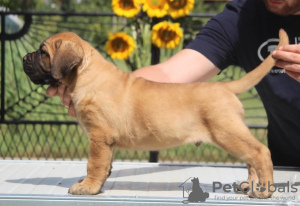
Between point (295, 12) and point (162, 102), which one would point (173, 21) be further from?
point (162, 102)

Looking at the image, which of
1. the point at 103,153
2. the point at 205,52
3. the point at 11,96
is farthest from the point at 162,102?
the point at 11,96

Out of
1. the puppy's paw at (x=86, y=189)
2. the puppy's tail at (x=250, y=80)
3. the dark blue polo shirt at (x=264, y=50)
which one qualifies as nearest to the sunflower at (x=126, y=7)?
the dark blue polo shirt at (x=264, y=50)

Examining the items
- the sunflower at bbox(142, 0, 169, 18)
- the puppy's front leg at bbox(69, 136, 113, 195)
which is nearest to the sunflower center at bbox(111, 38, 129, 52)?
the sunflower at bbox(142, 0, 169, 18)

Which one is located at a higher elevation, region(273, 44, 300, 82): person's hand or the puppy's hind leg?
region(273, 44, 300, 82): person's hand

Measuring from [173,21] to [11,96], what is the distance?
214 cm

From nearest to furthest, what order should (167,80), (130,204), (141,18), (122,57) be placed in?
1. (130,204)
2. (167,80)
3. (122,57)
4. (141,18)

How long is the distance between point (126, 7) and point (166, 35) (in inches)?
15.0

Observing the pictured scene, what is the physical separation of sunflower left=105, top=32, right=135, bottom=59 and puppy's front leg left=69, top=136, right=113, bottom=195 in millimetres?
1990

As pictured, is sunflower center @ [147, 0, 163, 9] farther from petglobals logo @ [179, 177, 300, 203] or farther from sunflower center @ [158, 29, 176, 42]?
petglobals logo @ [179, 177, 300, 203]

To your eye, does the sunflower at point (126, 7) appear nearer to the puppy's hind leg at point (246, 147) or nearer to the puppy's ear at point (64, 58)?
the puppy's ear at point (64, 58)

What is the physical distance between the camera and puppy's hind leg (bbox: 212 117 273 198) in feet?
7.29

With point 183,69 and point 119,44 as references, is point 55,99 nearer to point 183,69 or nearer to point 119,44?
point 119,44

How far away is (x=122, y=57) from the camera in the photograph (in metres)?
4.24

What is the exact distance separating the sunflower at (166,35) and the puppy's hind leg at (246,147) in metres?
2.06
